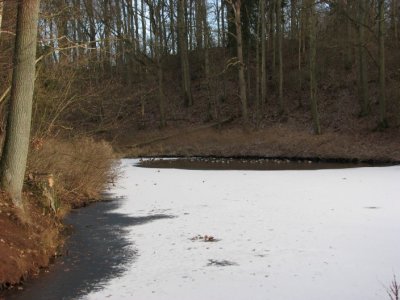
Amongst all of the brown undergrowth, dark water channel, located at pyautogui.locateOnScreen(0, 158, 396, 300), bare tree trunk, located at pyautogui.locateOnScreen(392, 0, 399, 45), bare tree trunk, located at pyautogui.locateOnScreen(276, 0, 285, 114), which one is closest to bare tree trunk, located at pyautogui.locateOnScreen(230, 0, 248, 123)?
bare tree trunk, located at pyautogui.locateOnScreen(276, 0, 285, 114)

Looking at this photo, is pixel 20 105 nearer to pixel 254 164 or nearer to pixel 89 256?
pixel 89 256

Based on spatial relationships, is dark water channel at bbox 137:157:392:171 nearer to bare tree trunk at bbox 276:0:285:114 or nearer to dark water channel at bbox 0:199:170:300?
bare tree trunk at bbox 276:0:285:114

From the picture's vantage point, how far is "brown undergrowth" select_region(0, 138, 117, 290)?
7.38m

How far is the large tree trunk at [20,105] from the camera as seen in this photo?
28.1 ft

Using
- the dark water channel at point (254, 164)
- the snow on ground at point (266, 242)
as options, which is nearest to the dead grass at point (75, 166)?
the snow on ground at point (266, 242)

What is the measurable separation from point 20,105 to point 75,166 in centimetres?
563

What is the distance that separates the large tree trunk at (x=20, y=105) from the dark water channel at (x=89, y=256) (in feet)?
4.95

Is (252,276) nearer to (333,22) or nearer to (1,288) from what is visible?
(1,288)

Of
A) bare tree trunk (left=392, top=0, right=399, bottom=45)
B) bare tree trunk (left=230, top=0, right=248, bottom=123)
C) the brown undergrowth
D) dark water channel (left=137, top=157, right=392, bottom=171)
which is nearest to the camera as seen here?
the brown undergrowth

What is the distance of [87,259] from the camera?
320 inches

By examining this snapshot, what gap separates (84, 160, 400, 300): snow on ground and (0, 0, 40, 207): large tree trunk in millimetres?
2438

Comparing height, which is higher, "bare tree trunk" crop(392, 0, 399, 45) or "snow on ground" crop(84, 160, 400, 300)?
"bare tree trunk" crop(392, 0, 399, 45)

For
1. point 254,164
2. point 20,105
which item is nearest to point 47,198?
point 20,105

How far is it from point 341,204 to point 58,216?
6.66 metres
